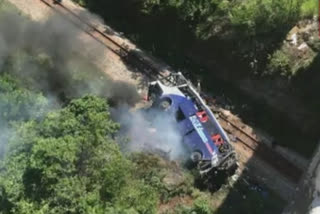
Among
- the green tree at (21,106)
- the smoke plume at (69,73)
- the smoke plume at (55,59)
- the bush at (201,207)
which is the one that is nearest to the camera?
the green tree at (21,106)

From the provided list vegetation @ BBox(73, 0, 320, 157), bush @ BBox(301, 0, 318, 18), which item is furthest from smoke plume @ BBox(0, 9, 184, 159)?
bush @ BBox(301, 0, 318, 18)

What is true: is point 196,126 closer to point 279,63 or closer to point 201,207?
point 201,207

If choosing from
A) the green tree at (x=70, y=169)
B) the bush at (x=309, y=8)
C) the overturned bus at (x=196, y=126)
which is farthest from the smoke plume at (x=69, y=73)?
the bush at (x=309, y=8)

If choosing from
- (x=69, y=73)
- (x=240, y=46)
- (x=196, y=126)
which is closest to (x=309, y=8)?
(x=240, y=46)

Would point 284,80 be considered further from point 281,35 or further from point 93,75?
point 93,75

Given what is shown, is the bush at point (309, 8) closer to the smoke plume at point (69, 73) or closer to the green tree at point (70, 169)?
the smoke plume at point (69, 73)

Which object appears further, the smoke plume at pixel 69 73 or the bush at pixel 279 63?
the bush at pixel 279 63

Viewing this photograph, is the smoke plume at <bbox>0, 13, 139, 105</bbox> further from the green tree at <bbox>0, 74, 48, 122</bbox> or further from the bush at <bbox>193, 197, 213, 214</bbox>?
the bush at <bbox>193, 197, 213, 214</bbox>
